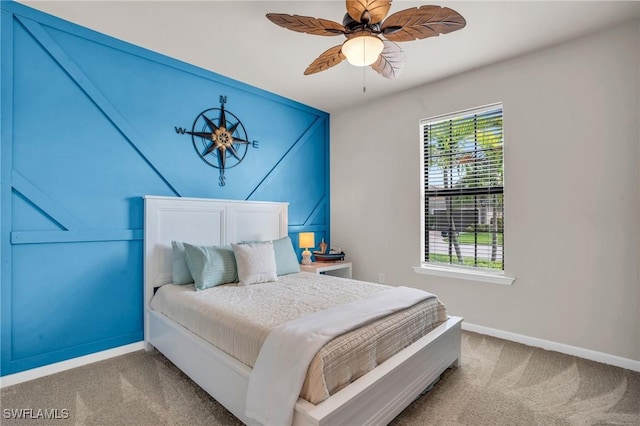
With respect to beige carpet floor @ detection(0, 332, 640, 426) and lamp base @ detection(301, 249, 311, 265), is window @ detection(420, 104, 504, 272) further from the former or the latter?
lamp base @ detection(301, 249, 311, 265)

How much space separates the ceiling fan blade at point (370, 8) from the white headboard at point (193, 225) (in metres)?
2.18

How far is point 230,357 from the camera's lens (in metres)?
1.88

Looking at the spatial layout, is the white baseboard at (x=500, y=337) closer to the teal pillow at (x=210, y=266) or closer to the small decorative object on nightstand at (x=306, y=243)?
the teal pillow at (x=210, y=266)

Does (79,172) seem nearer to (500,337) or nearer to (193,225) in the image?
(193,225)

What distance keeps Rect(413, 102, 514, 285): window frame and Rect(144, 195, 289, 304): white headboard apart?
1.77 meters

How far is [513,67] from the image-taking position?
10.00 feet

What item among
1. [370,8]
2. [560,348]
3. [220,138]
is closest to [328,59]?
[370,8]

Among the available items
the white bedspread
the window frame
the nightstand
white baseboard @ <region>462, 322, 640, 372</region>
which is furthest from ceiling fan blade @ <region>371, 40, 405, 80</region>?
white baseboard @ <region>462, 322, 640, 372</region>

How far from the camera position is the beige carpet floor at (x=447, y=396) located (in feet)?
6.17

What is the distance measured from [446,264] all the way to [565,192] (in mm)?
1312

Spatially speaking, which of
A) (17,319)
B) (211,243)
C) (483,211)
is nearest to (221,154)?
(211,243)

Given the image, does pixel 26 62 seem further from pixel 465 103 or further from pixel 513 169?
pixel 513 169

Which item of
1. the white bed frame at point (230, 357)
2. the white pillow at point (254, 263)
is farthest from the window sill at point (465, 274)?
the white pillow at point (254, 263)

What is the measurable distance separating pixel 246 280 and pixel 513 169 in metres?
2.68
